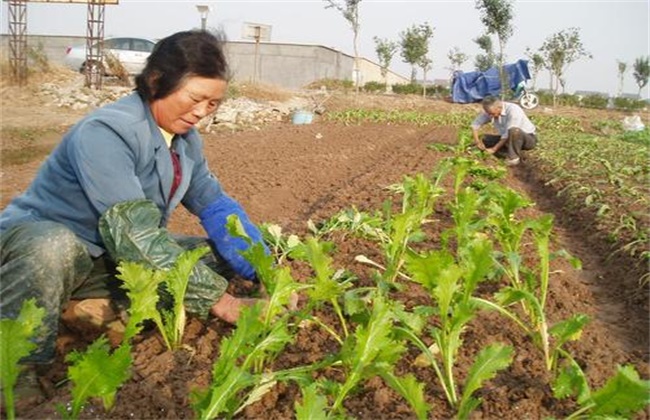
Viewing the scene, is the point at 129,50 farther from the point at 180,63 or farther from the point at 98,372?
the point at 98,372

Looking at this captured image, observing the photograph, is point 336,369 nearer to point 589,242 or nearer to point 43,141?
point 589,242

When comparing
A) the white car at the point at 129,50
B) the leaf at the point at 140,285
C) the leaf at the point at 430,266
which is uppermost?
the white car at the point at 129,50

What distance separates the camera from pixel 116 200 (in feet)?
7.19

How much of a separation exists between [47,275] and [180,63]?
0.98m

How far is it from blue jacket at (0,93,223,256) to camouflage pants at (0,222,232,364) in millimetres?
151

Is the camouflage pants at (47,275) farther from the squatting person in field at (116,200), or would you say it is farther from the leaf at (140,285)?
the leaf at (140,285)

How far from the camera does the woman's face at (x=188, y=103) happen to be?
2.38 m

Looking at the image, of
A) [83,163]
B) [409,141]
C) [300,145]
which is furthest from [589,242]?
[409,141]

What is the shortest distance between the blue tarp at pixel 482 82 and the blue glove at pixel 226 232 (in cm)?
2222

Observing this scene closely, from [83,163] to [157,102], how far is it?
45 centimetres

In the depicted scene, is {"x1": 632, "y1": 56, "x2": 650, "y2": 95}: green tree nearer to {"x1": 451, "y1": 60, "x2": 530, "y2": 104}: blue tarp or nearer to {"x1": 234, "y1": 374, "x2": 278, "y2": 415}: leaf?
{"x1": 451, "y1": 60, "x2": 530, "y2": 104}: blue tarp

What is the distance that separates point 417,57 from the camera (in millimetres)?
31828

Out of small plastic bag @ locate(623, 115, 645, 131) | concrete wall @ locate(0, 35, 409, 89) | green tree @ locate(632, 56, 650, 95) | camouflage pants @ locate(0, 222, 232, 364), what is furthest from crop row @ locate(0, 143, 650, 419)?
green tree @ locate(632, 56, 650, 95)

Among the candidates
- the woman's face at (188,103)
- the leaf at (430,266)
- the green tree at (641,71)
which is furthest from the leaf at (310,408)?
the green tree at (641,71)
